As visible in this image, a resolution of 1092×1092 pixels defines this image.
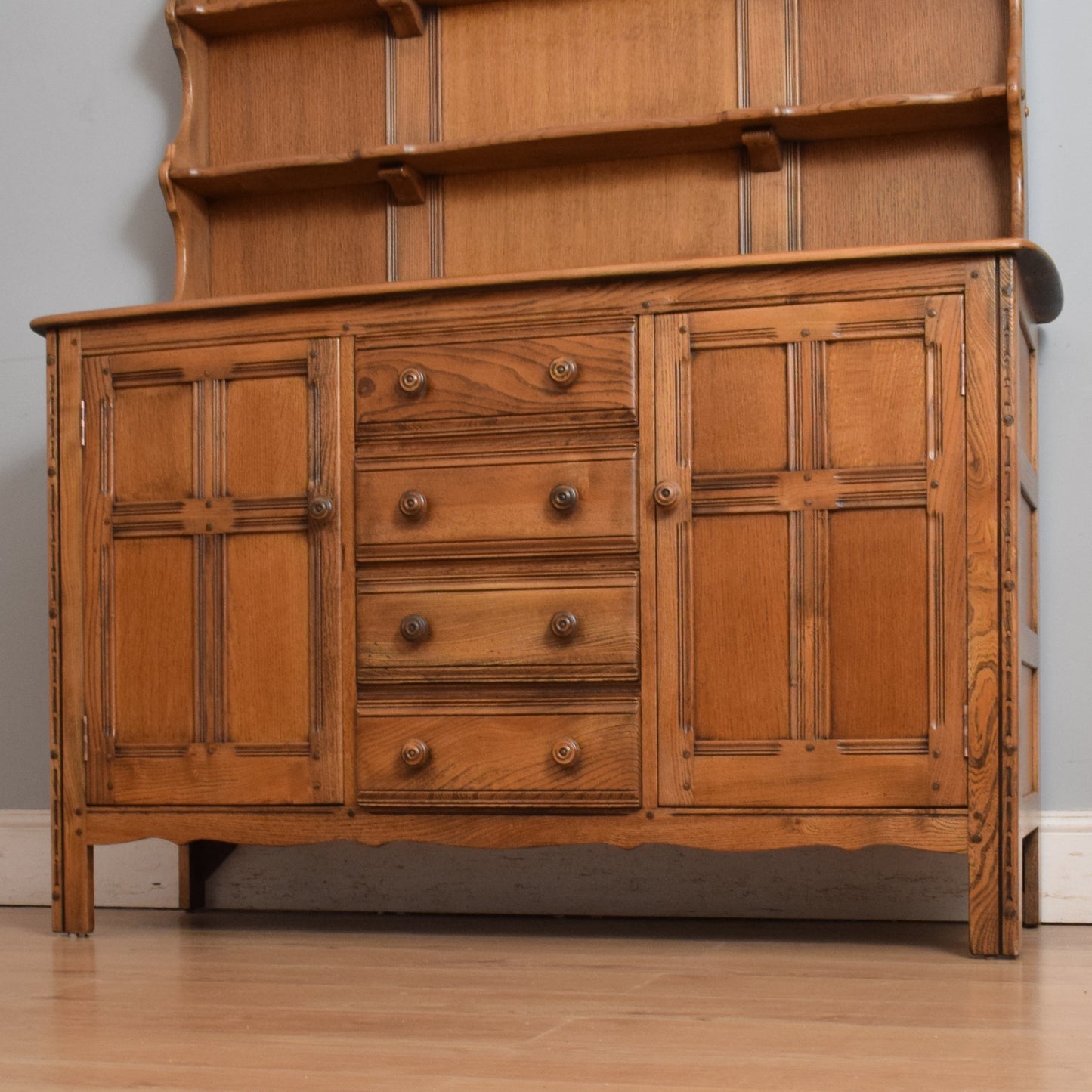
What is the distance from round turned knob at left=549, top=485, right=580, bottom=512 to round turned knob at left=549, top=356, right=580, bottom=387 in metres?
0.16

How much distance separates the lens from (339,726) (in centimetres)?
240

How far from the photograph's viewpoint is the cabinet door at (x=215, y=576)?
7.95ft

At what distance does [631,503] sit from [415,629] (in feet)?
1.29

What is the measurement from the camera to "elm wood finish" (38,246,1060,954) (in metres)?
2.19

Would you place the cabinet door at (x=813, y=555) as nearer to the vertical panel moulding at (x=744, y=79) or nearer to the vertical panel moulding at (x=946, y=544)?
the vertical panel moulding at (x=946, y=544)

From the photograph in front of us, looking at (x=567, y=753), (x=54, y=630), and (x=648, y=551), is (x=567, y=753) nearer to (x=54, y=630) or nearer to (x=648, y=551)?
(x=648, y=551)

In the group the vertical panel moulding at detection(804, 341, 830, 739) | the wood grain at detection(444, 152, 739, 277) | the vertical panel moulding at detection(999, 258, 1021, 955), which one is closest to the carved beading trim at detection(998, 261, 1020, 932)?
the vertical panel moulding at detection(999, 258, 1021, 955)

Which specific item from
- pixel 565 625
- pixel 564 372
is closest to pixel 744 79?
pixel 564 372

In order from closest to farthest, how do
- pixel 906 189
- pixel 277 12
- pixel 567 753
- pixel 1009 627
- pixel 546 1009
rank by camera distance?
1. pixel 546 1009
2. pixel 1009 627
3. pixel 567 753
4. pixel 906 189
5. pixel 277 12

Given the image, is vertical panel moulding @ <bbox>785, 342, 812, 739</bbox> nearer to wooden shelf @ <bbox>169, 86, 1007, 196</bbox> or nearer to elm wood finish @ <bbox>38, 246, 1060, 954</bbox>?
elm wood finish @ <bbox>38, 246, 1060, 954</bbox>

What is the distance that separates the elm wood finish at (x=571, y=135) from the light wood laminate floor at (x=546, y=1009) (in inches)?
49.1

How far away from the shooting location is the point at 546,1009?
5.90 feet

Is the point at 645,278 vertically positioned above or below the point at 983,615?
above

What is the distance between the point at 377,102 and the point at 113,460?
94 centimetres
